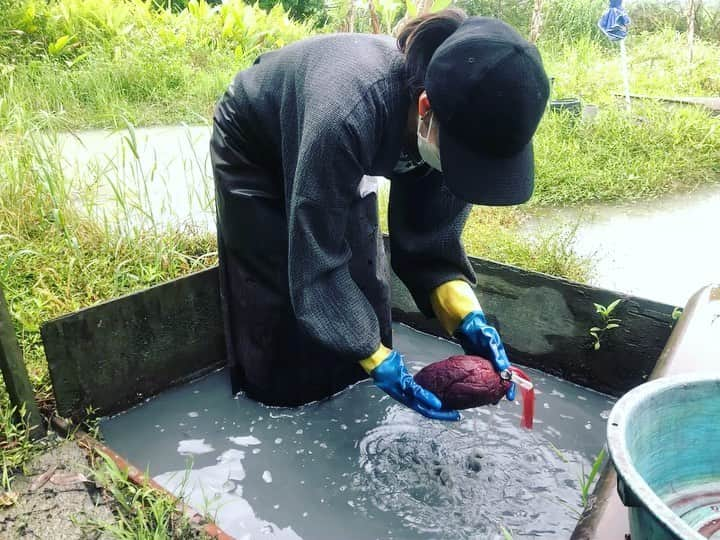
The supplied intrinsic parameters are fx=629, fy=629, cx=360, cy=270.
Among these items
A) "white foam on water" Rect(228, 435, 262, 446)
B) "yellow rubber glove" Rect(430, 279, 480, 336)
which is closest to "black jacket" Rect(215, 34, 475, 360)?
"yellow rubber glove" Rect(430, 279, 480, 336)

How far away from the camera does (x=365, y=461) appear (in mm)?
2471

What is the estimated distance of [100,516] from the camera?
6.36 ft

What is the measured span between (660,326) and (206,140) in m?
4.32

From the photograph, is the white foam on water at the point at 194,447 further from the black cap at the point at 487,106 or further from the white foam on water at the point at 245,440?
the black cap at the point at 487,106

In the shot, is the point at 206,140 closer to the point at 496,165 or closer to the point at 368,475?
the point at 368,475

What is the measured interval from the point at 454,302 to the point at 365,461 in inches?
28.2

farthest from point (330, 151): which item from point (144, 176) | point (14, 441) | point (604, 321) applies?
point (144, 176)

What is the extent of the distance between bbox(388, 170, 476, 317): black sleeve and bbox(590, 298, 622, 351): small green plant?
0.65 m

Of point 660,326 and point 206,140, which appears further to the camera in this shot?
point 206,140

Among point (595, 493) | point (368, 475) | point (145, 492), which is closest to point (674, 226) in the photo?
point (368, 475)

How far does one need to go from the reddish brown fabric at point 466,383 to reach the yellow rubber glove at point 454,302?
300 millimetres

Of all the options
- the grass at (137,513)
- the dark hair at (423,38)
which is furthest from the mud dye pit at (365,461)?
the dark hair at (423,38)

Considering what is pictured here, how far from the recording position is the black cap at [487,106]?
1.54m

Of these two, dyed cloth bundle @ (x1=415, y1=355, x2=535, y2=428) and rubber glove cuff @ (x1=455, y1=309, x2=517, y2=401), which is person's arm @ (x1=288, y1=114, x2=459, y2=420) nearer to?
dyed cloth bundle @ (x1=415, y1=355, x2=535, y2=428)
